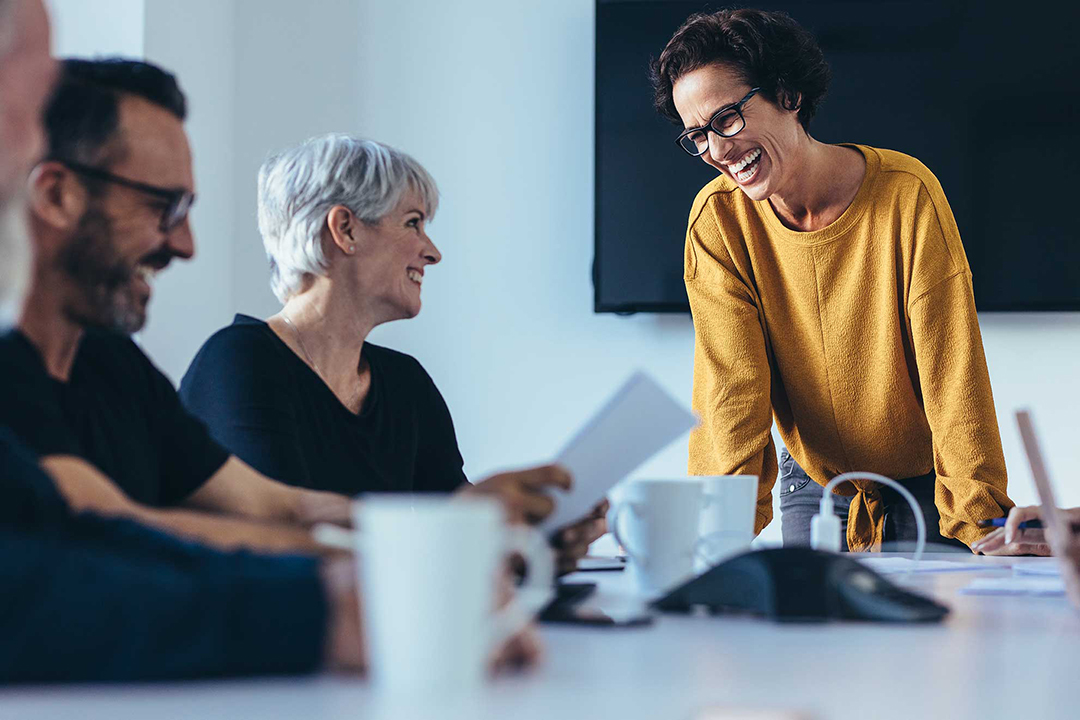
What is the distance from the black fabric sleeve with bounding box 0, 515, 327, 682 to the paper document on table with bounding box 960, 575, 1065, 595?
780mm

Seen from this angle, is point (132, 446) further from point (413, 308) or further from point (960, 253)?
point (960, 253)

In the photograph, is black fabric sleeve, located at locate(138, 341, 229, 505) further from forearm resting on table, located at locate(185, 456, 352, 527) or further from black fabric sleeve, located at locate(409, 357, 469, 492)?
black fabric sleeve, located at locate(409, 357, 469, 492)

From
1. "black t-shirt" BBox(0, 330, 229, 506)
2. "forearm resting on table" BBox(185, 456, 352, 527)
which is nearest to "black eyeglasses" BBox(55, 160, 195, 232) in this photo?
"black t-shirt" BBox(0, 330, 229, 506)

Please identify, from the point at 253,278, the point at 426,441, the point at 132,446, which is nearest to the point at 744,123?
the point at 426,441

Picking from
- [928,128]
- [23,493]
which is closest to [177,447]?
[23,493]

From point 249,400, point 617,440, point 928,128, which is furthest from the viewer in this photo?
point 928,128

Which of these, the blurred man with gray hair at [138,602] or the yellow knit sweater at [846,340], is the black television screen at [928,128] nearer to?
the yellow knit sweater at [846,340]

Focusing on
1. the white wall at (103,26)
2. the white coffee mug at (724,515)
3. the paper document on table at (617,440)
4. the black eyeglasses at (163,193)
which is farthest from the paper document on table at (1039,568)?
the white wall at (103,26)

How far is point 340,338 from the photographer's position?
75.7 inches

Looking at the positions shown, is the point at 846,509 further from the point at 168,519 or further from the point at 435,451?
the point at 168,519

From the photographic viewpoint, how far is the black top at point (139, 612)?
1.98 feet

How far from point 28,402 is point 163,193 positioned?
0.33 metres

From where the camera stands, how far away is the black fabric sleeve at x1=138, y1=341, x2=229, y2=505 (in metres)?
1.28

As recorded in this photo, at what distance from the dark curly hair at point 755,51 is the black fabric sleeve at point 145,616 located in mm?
1669
